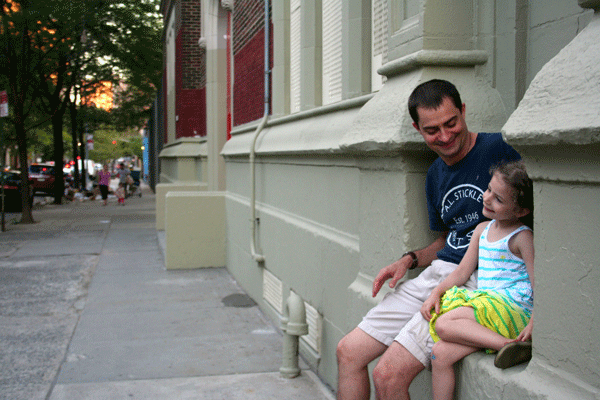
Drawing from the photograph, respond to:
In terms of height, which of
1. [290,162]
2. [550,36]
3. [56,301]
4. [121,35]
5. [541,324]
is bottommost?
[56,301]

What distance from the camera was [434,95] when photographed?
9.09ft

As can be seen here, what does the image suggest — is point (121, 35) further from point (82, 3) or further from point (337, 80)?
point (337, 80)

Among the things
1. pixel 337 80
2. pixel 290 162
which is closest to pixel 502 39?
pixel 337 80

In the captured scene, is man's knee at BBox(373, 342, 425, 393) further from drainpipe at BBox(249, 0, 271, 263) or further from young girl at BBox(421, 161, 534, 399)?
drainpipe at BBox(249, 0, 271, 263)

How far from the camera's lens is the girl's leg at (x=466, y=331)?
233 centimetres

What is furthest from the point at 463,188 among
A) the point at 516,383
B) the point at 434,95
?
the point at 516,383

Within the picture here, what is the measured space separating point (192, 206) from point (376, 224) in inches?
253

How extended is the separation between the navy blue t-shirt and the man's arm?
158mm

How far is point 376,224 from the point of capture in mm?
3695

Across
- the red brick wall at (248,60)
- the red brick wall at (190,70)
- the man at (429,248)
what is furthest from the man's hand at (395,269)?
the red brick wall at (190,70)

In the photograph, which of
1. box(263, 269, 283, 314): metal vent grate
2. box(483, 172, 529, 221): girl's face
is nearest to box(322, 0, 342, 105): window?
box(263, 269, 283, 314): metal vent grate

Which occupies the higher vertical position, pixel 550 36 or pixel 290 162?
pixel 550 36

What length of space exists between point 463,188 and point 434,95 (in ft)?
1.40

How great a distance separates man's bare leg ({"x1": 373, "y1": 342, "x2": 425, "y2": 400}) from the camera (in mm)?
2662
